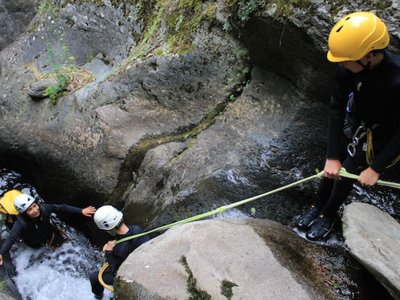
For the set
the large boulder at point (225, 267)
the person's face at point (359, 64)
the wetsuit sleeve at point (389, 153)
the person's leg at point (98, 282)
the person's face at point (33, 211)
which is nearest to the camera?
the person's face at point (359, 64)

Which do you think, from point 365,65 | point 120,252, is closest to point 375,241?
point 365,65

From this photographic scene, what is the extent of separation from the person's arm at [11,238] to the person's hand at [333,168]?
5.40m

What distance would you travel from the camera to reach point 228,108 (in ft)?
22.8

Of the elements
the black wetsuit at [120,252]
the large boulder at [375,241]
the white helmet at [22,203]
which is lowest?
the white helmet at [22,203]

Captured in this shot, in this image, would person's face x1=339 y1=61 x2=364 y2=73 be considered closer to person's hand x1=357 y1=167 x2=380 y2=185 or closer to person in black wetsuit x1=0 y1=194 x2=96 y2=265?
person's hand x1=357 y1=167 x2=380 y2=185

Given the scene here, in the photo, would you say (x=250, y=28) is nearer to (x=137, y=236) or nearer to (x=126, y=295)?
(x=137, y=236)

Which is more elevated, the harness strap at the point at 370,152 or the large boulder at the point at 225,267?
the harness strap at the point at 370,152

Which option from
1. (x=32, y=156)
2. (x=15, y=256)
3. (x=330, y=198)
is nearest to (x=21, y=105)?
(x=32, y=156)

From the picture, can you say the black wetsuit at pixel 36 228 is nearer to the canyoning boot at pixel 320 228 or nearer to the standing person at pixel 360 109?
the canyoning boot at pixel 320 228

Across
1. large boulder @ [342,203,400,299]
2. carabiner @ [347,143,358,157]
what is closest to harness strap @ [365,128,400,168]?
carabiner @ [347,143,358,157]

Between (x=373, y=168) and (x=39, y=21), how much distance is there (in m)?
8.86

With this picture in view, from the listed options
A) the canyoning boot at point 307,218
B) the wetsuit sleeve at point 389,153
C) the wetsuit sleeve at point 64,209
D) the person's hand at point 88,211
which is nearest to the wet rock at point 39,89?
the wetsuit sleeve at point 64,209

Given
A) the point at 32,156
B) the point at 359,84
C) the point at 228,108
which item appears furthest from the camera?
the point at 32,156

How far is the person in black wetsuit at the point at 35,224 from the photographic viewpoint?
716cm
